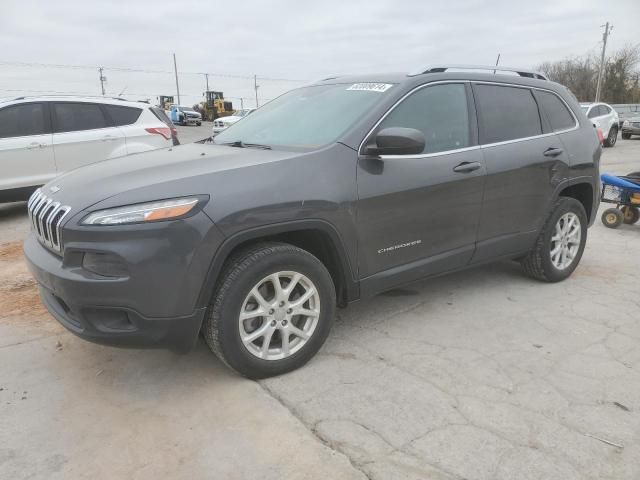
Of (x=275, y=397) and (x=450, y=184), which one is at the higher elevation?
(x=450, y=184)

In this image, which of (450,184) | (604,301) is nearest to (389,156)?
(450,184)

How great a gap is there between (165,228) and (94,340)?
2.22 feet

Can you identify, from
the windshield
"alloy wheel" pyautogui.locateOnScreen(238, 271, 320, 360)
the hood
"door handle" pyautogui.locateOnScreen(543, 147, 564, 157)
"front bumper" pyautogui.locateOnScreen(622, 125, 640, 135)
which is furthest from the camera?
"front bumper" pyautogui.locateOnScreen(622, 125, 640, 135)

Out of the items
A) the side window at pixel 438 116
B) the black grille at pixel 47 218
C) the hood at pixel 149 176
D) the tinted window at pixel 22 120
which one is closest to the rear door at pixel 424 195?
the side window at pixel 438 116

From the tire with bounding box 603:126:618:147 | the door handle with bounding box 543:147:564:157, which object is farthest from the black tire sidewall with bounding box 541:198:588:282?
the tire with bounding box 603:126:618:147

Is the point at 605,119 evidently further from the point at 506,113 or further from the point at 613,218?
the point at 506,113

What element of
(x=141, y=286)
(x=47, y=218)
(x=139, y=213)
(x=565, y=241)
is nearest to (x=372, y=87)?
(x=139, y=213)

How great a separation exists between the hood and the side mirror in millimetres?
501

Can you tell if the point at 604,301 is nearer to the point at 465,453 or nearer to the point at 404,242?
the point at 404,242

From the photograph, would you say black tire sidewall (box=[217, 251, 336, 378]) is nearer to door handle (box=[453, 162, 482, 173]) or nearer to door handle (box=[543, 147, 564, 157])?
door handle (box=[453, 162, 482, 173])

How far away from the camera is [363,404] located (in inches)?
106

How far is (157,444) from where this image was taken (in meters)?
2.41

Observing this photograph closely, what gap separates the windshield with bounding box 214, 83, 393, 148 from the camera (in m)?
3.31

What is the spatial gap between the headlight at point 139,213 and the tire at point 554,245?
312 cm
